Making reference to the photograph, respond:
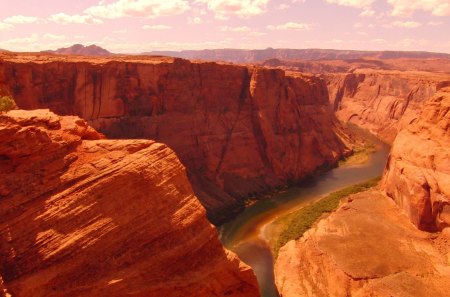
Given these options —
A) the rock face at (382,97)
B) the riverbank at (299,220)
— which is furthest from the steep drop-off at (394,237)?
the rock face at (382,97)

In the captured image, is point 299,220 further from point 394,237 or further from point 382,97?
point 382,97

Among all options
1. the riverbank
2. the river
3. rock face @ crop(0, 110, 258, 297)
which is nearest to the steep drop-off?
the riverbank

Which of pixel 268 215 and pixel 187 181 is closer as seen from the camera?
pixel 187 181

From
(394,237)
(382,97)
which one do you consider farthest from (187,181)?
(382,97)

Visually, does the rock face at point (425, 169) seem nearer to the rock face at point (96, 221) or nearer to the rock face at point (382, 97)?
the rock face at point (96, 221)

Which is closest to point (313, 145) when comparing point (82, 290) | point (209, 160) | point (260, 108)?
point (260, 108)

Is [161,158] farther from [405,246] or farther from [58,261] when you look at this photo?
[405,246]
